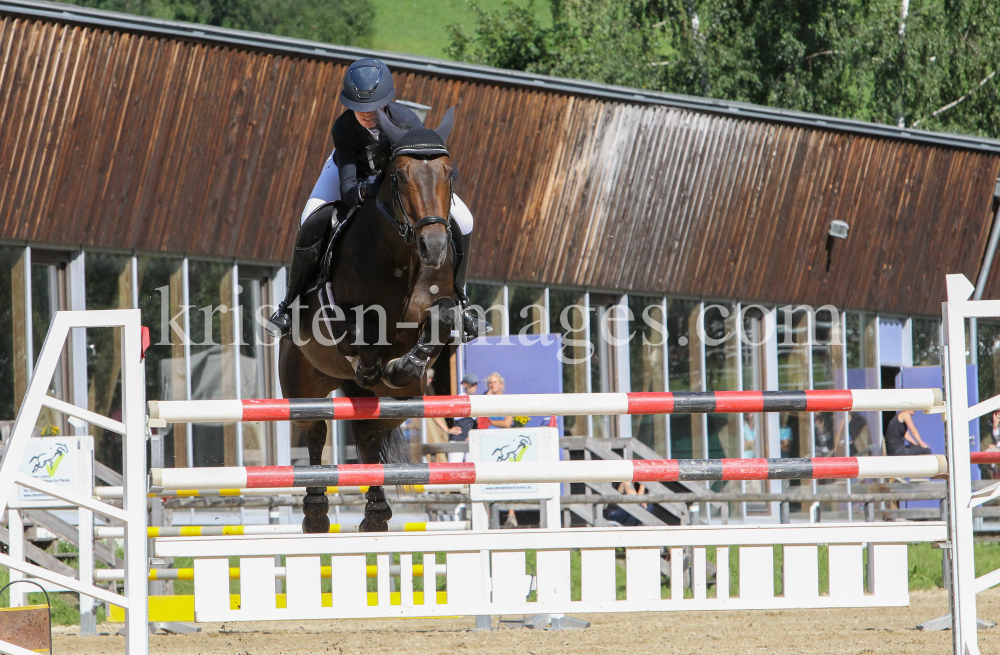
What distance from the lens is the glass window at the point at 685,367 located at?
655 inches

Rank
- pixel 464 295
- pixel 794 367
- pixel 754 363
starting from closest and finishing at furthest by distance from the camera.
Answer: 1. pixel 464 295
2. pixel 754 363
3. pixel 794 367

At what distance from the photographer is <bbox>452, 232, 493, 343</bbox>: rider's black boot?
17.4 feet

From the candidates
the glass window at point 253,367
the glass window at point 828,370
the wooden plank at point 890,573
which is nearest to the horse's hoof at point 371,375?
the wooden plank at point 890,573

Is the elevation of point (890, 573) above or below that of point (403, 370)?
below

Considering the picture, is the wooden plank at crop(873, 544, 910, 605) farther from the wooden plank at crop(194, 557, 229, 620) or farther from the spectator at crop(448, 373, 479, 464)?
Result: the spectator at crop(448, 373, 479, 464)

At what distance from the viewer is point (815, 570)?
410cm

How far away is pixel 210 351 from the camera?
12.9 meters

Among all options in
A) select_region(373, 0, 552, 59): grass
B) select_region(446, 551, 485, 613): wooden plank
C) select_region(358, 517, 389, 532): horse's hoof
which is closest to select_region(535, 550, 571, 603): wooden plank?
select_region(446, 551, 485, 613): wooden plank

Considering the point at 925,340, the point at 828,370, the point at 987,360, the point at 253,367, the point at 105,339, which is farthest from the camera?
the point at 987,360

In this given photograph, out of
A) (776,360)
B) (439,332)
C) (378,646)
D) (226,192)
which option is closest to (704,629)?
(378,646)

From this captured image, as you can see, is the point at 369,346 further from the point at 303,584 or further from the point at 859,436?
the point at 859,436

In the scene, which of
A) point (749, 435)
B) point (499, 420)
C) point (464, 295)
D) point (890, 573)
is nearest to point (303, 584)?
point (464, 295)

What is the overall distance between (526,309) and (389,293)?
10003mm

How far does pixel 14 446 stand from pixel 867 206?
15.5 m
